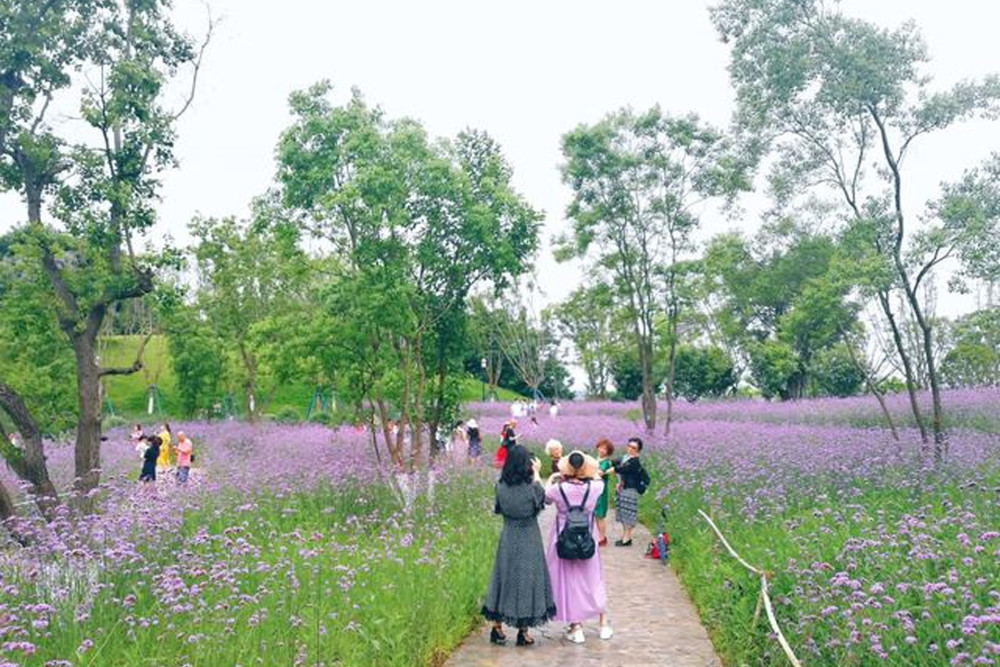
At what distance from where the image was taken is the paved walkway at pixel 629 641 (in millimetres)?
8023

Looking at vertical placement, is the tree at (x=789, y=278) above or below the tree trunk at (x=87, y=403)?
above

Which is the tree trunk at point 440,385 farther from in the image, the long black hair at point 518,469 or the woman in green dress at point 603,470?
the long black hair at point 518,469

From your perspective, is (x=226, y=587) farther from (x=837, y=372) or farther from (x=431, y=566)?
(x=837, y=372)

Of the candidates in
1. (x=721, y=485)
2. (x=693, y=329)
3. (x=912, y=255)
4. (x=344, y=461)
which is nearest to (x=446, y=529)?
(x=721, y=485)

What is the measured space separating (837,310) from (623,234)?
761 centimetres

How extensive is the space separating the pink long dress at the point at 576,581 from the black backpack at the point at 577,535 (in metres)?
0.04

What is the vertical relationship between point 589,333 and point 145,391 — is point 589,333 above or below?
above

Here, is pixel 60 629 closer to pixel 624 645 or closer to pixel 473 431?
pixel 624 645

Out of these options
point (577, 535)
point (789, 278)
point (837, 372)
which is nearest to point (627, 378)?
point (837, 372)

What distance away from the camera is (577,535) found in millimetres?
8766

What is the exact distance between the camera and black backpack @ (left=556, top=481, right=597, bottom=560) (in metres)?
8.74

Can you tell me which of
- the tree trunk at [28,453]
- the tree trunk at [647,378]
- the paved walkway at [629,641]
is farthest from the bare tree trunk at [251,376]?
the paved walkway at [629,641]

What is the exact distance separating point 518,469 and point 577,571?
1.24 metres

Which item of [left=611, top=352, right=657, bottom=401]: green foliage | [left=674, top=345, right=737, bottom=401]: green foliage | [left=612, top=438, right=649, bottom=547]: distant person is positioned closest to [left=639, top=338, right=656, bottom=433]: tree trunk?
[left=612, top=438, right=649, bottom=547]: distant person
